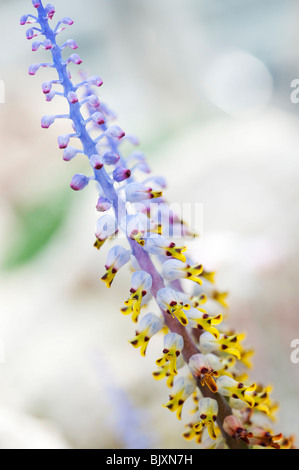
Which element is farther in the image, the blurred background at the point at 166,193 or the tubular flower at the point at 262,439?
the blurred background at the point at 166,193

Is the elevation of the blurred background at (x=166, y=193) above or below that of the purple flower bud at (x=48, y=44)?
above

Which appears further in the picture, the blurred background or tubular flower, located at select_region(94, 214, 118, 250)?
the blurred background

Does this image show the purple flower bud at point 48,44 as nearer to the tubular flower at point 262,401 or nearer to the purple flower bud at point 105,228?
the purple flower bud at point 105,228

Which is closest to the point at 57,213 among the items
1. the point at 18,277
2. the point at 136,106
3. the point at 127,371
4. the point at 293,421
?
the point at 18,277

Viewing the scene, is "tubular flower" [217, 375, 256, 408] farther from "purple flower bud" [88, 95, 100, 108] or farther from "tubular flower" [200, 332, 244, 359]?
"purple flower bud" [88, 95, 100, 108]

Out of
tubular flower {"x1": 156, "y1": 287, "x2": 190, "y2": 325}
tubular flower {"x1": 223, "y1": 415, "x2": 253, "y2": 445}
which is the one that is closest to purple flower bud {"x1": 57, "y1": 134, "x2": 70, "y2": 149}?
tubular flower {"x1": 156, "y1": 287, "x2": 190, "y2": 325}

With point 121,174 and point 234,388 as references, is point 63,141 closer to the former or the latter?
point 121,174

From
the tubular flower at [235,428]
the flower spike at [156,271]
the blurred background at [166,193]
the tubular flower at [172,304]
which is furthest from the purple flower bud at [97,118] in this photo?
the blurred background at [166,193]
